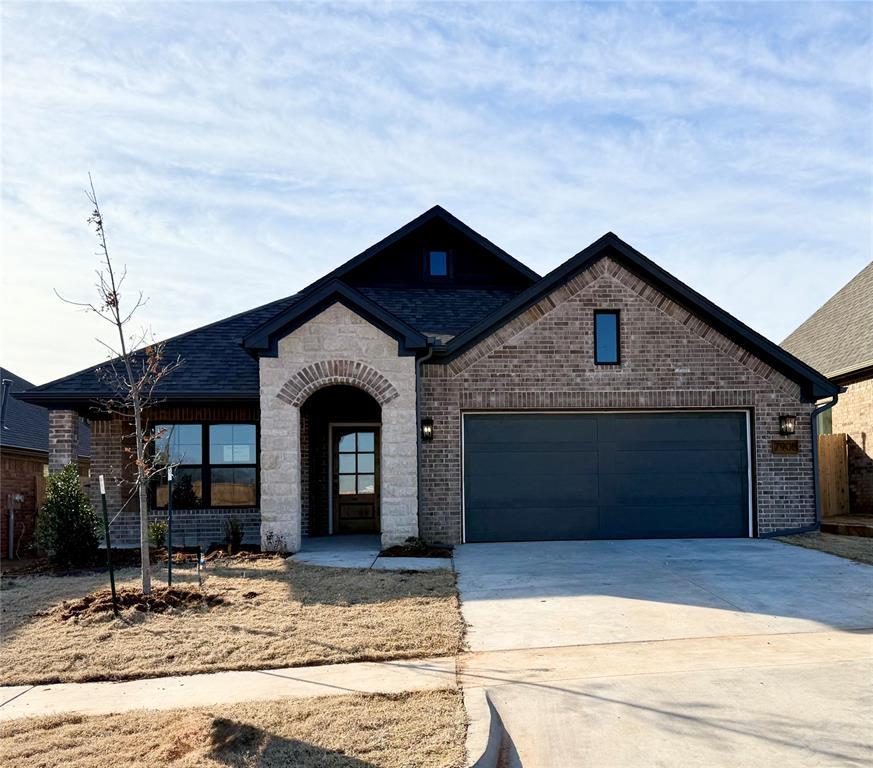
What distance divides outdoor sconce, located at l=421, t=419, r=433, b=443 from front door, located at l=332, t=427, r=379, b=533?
238 centimetres

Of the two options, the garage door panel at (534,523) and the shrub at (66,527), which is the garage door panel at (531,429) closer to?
the garage door panel at (534,523)

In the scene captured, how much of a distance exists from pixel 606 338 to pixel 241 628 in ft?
28.4

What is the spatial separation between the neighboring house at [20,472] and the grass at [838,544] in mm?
14458

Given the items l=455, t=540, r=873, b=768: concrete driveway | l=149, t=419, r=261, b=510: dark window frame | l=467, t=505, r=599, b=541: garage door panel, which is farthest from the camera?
l=149, t=419, r=261, b=510: dark window frame

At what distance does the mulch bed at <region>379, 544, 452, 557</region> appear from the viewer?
38.7ft

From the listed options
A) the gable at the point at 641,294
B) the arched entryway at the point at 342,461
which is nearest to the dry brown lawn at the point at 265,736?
the gable at the point at 641,294

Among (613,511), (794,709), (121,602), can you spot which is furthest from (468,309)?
(794,709)

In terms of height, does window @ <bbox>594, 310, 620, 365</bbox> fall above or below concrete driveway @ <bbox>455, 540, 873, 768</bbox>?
above

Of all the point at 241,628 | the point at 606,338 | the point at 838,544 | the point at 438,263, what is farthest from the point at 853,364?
the point at 241,628

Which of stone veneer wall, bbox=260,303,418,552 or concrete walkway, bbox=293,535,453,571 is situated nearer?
concrete walkway, bbox=293,535,453,571

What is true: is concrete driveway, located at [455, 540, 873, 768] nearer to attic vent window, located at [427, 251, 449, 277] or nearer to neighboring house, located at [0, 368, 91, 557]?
attic vent window, located at [427, 251, 449, 277]

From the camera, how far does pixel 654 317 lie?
13.6m

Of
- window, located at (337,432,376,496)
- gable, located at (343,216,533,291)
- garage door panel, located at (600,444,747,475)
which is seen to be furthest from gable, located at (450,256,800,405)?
gable, located at (343,216,533,291)

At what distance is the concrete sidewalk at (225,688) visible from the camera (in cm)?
559
